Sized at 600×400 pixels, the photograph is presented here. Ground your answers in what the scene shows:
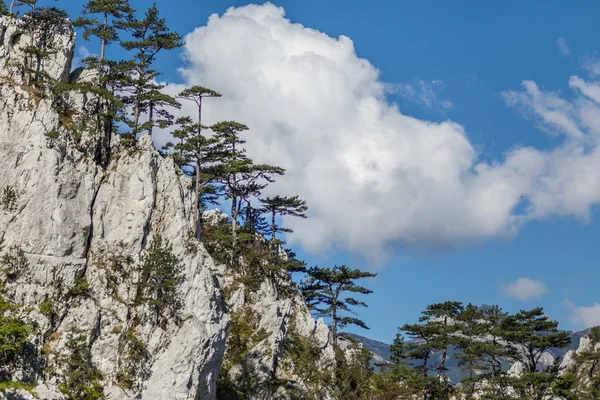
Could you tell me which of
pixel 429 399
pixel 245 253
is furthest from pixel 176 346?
pixel 429 399

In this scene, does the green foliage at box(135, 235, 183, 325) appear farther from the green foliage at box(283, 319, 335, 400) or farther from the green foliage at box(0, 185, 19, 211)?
the green foliage at box(283, 319, 335, 400)

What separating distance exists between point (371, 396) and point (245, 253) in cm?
1956

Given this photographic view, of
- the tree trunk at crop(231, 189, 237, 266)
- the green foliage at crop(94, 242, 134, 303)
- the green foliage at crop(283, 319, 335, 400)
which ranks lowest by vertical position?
the green foliage at crop(283, 319, 335, 400)

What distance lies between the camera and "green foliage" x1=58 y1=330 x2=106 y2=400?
3838cm

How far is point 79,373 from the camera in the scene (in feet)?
127

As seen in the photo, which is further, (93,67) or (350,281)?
(350,281)

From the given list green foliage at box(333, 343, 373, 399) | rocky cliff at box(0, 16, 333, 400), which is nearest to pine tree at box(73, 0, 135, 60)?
rocky cliff at box(0, 16, 333, 400)

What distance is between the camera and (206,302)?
45781 millimetres

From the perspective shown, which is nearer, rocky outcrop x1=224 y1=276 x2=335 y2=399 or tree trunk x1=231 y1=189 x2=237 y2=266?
rocky outcrop x1=224 y1=276 x2=335 y2=399

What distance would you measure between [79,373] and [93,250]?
972 centimetres

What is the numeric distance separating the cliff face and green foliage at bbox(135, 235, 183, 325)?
0.64 meters

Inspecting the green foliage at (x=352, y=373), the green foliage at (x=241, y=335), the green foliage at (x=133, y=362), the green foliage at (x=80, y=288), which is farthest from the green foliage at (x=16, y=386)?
the green foliage at (x=352, y=373)

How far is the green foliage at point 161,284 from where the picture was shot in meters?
44.4

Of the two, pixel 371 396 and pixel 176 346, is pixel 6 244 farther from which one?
pixel 371 396
